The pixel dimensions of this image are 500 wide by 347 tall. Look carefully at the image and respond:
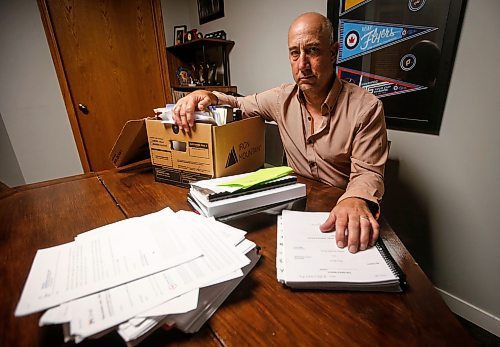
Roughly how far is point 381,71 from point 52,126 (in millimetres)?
2896

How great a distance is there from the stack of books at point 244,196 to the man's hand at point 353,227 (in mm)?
161

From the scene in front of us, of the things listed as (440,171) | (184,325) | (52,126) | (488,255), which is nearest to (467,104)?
(440,171)

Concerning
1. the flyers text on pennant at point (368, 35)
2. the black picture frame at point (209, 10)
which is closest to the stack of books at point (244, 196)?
the flyers text on pennant at point (368, 35)

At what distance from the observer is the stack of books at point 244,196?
2.28ft

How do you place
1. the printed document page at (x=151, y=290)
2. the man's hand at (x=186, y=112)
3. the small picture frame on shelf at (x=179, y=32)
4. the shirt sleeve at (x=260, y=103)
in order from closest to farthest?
the printed document page at (x=151, y=290), the man's hand at (x=186, y=112), the shirt sleeve at (x=260, y=103), the small picture frame on shelf at (x=179, y=32)

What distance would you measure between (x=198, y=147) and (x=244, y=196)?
289 mm

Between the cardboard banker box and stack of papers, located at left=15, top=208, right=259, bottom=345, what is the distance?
0.33m

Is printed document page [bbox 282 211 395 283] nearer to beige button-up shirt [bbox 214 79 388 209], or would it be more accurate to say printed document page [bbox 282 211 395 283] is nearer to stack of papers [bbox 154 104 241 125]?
beige button-up shirt [bbox 214 79 388 209]

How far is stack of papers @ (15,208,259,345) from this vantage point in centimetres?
37

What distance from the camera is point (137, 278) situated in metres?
0.45

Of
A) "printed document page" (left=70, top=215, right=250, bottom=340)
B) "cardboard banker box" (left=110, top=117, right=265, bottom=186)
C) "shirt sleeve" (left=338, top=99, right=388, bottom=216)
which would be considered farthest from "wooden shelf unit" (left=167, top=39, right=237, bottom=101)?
"printed document page" (left=70, top=215, right=250, bottom=340)

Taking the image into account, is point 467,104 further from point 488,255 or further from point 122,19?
point 122,19

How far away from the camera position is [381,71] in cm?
136

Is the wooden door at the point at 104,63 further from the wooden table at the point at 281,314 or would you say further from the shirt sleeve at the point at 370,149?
the shirt sleeve at the point at 370,149
